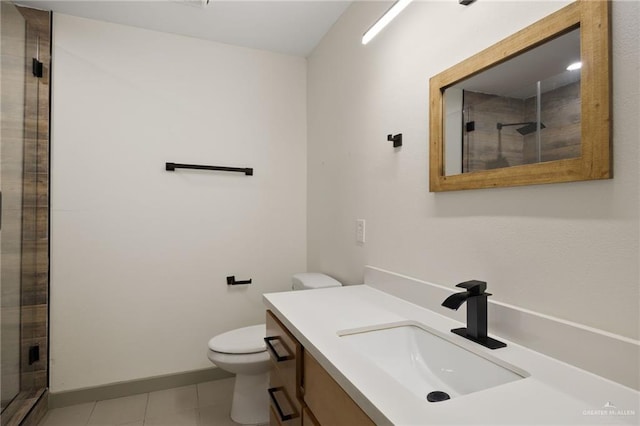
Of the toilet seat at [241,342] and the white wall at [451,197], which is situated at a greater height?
the white wall at [451,197]

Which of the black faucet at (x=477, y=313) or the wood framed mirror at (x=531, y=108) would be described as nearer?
the wood framed mirror at (x=531, y=108)

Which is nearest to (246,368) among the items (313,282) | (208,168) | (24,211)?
(313,282)

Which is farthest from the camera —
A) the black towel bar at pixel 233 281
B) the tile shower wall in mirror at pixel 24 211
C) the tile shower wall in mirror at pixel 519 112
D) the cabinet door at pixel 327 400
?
the black towel bar at pixel 233 281

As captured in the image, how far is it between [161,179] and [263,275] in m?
1.01

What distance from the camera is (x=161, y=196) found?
2.29 meters

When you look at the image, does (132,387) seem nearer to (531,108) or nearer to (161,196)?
(161,196)

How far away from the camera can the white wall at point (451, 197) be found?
0.76 m

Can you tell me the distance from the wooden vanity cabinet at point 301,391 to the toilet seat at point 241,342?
1.43 ft

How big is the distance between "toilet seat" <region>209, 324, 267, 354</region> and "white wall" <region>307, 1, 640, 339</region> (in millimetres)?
619

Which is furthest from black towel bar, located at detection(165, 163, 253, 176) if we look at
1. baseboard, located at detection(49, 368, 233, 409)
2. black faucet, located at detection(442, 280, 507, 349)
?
black faucet, located at detection(442, 280, 507, 349)

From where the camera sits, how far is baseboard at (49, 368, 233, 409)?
2.07m

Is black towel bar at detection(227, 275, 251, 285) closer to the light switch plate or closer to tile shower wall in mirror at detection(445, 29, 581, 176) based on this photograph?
the light switch plate

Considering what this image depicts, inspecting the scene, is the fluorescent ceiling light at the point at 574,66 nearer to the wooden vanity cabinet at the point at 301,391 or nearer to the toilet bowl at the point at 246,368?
the wooden vanity cabinet at the point at 301,391

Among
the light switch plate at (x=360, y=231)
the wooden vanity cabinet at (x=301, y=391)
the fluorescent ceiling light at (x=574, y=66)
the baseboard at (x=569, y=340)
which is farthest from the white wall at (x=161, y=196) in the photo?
the fluorescent ceiling light at (x=574, y=66)
